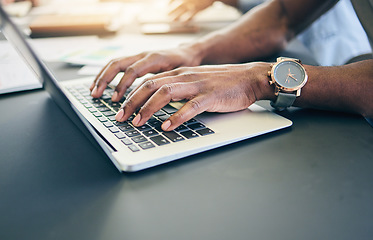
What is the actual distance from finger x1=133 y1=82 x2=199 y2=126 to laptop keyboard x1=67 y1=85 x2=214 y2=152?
0.05 feet

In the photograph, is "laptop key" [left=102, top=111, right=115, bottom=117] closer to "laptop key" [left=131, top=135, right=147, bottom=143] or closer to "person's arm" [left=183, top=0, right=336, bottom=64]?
"laptop key" [left=131, top=135, right=147, bottom=143]

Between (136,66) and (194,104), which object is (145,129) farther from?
(136,66)

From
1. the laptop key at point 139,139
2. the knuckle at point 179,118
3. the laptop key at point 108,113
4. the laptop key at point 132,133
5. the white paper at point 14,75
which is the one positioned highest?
the knuckle at point 179,118

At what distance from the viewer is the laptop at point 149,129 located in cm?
44

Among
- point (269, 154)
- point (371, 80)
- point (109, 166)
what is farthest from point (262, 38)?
point (109, 166)

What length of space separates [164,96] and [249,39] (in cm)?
53

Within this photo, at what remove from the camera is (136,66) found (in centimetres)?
73

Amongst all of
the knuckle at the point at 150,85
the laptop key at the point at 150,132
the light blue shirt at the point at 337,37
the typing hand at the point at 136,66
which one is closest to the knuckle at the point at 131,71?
the typing hand at the point at 136,66

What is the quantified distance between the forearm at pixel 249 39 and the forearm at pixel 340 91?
1.15 ft

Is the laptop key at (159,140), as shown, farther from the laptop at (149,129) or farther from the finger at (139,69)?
the finger at (139,69)

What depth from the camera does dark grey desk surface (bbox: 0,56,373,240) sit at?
35 centimetres

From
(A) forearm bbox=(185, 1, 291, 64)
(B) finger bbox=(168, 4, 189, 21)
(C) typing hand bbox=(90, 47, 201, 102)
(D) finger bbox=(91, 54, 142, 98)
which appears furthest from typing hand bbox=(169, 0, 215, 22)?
(D) finger bbox=(91, 54, 142, 98)

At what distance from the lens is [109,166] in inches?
18.1

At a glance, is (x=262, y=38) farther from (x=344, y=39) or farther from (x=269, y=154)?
(x=269, y=154)
